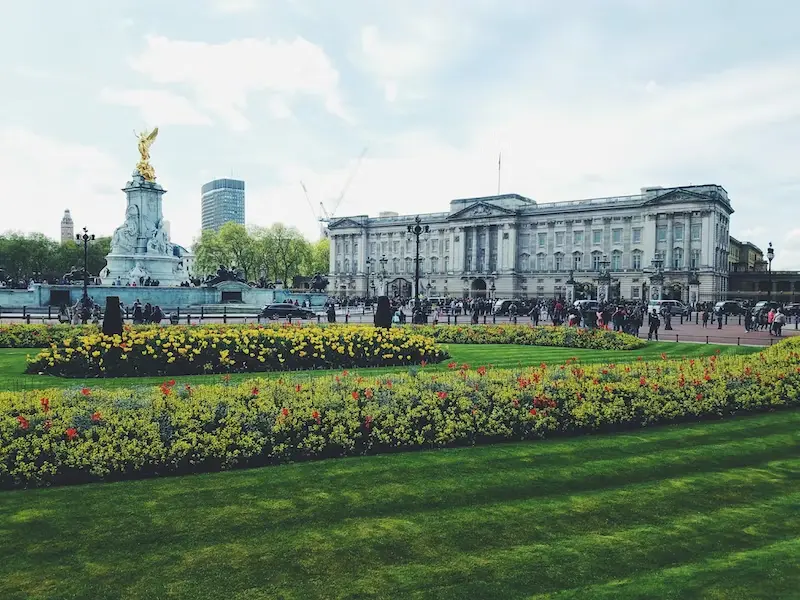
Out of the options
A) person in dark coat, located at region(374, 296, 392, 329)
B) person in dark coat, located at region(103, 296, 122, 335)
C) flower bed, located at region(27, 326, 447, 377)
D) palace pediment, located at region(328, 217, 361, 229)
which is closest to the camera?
flower bed, located at region(27, 326, 447, 377)

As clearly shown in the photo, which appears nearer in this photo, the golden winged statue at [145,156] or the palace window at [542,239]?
the golden winged statue at [145,156]

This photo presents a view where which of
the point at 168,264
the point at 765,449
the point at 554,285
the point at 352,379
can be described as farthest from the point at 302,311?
the point at 554,285

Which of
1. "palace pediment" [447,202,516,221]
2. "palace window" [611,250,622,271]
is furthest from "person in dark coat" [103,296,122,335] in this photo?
"palace pediment" [447,202,516,221]

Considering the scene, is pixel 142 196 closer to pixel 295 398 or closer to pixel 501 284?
pixel 295 398

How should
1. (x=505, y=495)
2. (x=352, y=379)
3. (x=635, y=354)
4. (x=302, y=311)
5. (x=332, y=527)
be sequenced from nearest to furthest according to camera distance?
(x=332, y=527) < (x=505, y=495) < (x=352, y=379) < (x=635, y=354) < (x=302, y=311)

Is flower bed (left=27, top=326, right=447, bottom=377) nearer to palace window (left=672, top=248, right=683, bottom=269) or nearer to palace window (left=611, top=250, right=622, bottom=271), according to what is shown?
palace window (left=672, top=248, right=683, bottom=269)

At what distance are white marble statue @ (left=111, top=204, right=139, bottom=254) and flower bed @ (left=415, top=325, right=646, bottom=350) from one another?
38.3 metres

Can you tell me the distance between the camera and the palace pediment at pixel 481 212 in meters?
104

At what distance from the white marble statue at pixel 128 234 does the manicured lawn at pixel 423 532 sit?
54414mm

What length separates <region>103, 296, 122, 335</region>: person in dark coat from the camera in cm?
1819

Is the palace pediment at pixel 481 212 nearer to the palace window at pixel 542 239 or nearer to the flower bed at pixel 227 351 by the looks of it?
the palace window at pixel 542 239

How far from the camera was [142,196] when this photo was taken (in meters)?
58.3

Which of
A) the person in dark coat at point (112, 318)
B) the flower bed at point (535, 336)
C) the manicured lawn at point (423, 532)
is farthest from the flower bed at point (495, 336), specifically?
the manicured lawn at point (423, 532)

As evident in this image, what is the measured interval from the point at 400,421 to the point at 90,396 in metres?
4.93
